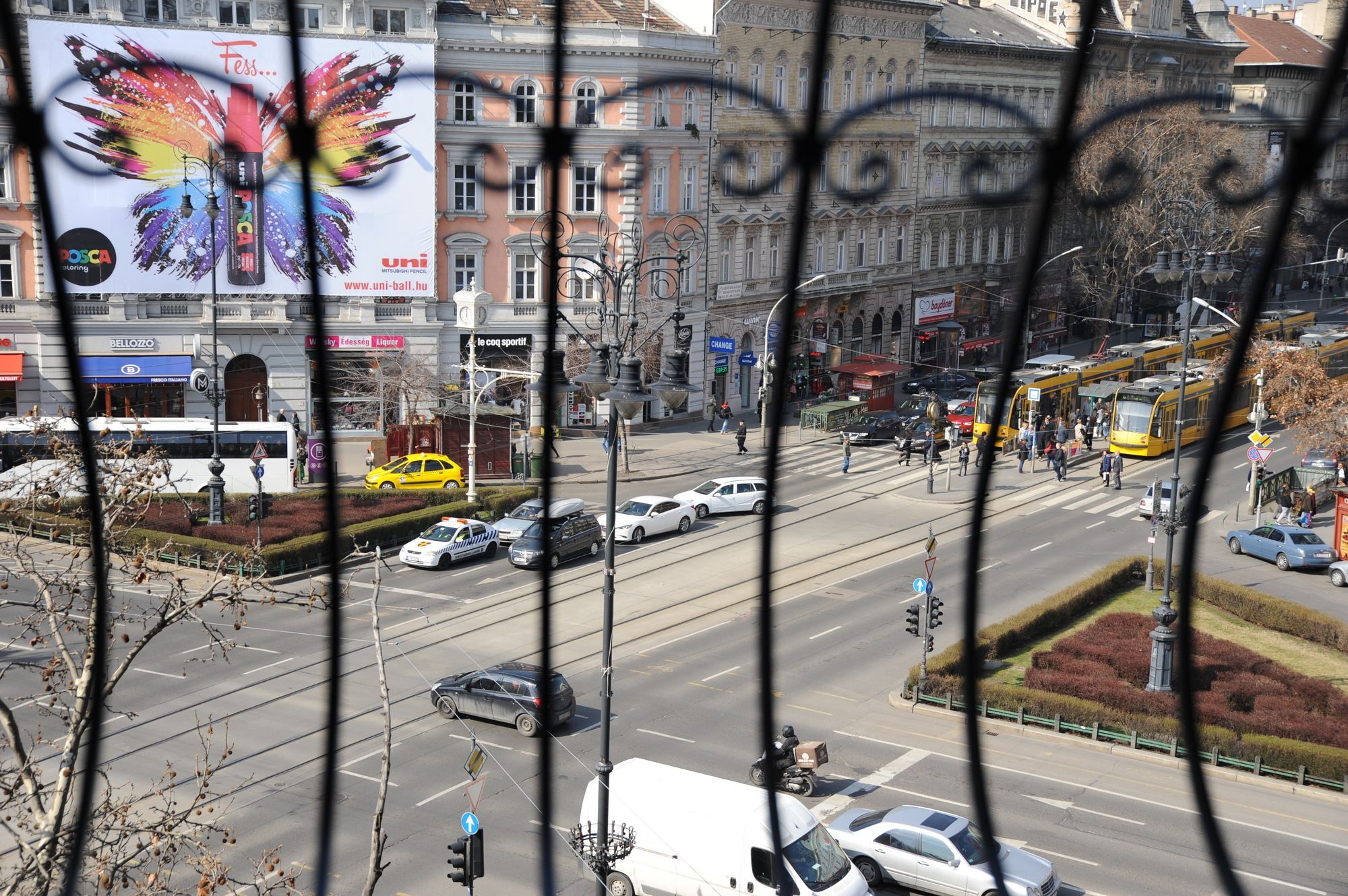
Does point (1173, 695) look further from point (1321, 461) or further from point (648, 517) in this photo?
point (1321, 461)

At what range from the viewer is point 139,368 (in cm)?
3191

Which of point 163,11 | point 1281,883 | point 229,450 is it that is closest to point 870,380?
point 229,450

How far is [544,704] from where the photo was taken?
3.44 meters

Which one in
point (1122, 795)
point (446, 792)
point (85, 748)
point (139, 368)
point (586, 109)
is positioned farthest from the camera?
point (139, 368)

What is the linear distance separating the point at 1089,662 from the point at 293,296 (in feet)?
62.8

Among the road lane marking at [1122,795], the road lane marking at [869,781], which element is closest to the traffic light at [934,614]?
the road lane marking at [1122,795]

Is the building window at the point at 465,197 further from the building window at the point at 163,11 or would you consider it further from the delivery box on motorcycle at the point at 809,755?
the delivery box on motorcycle at the point at 809,755

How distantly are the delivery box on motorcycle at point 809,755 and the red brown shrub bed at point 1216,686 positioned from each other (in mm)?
4482

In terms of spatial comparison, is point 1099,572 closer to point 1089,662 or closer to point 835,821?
Answer: point 1089,662

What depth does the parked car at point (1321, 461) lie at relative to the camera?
32406mm

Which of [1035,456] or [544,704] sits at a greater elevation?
[544,704]

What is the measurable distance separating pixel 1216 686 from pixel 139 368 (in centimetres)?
2339

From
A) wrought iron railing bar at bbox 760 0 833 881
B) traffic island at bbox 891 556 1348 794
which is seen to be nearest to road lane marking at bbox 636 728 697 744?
traffic island at bbox 891 556 1348 794

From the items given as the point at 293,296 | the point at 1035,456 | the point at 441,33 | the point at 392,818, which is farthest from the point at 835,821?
the point at 1035,456
